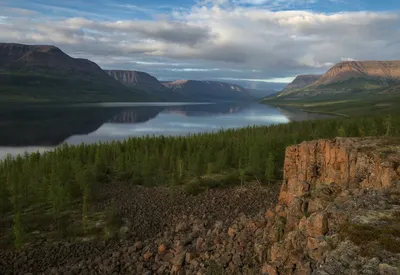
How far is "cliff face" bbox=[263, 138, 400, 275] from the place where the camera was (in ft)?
35.8

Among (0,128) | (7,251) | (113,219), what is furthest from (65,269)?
(0,128)

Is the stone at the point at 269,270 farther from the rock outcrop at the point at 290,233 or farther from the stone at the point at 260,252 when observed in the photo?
the stone at the point at 260,252

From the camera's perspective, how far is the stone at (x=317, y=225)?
13.2 meters

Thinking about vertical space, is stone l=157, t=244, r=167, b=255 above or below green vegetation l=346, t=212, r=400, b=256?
below

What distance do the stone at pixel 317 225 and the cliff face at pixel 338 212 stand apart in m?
0.04

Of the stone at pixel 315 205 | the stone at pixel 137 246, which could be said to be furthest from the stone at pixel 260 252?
the stone at pixel 137 246

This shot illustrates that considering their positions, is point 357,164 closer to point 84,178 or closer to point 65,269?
point 65,269

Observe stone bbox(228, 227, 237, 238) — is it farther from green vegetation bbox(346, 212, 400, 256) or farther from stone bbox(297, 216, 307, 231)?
green vegetation bbox(346, 212, 400, 256)

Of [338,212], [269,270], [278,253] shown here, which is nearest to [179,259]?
[278,253]

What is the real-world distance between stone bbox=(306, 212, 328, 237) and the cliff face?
0.13 feet

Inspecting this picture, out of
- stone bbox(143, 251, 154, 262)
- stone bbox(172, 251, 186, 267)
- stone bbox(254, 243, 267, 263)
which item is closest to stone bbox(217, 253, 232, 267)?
stone bbox(254, 243, 267, 263)

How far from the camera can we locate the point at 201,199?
33.4m

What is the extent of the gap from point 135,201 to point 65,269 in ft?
43.2

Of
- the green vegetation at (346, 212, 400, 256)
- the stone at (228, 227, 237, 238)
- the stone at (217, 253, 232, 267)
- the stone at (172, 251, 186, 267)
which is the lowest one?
the stone at (172, 251, 186, 267)
